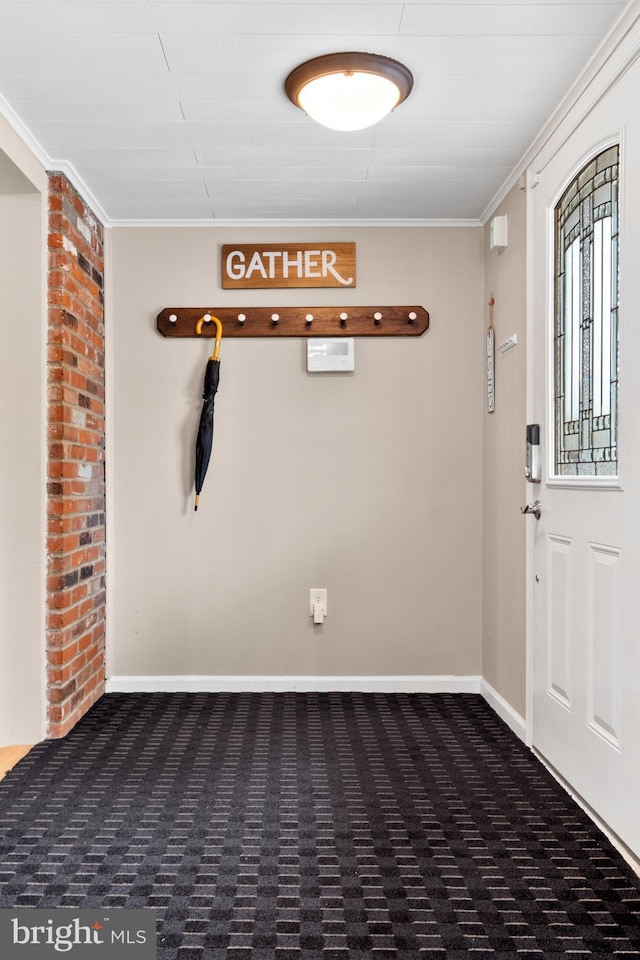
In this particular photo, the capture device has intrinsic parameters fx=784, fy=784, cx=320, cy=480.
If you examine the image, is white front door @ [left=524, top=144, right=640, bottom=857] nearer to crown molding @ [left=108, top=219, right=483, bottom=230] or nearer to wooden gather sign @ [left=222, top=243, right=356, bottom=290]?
crown molding @ [left=108, top=219, right=483, bottom=230]

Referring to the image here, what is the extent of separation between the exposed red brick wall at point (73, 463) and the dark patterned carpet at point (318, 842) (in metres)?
0.26

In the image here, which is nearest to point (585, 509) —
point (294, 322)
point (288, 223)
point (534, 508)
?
point (534, 508)

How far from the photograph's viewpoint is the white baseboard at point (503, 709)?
10.2 ft

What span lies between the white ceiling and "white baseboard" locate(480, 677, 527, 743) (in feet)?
7.32

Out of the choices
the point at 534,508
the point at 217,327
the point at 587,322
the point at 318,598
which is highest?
the point at 217,327

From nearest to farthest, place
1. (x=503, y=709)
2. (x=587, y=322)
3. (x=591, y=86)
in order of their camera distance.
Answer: (x=591, y=86)
(x=587, y=322)
(x=503, y=709)

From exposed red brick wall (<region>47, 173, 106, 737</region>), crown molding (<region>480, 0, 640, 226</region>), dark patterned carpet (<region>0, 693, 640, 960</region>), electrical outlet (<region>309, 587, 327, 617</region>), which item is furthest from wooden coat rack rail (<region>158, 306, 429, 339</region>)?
dark patterned carpet (<region>0, 693, 640, 960</region>)

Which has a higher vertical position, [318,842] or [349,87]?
[349,87]

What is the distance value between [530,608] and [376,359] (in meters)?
1.47

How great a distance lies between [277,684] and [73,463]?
4.74 feet

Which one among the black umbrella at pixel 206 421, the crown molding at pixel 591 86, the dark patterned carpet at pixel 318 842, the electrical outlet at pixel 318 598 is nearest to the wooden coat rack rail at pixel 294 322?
the black umbrella at pixel 206 421

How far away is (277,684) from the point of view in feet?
12.5

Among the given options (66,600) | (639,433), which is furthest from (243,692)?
(639,433)

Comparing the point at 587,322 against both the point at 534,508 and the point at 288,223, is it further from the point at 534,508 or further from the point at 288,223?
the point at 288,223
